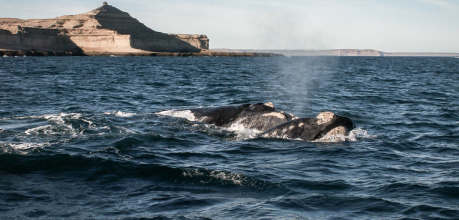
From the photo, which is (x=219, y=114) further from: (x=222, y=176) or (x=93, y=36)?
(x=93, y=36)

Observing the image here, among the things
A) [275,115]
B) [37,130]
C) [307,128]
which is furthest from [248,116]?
[37,130]

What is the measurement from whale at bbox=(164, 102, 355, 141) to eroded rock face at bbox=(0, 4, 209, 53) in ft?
350

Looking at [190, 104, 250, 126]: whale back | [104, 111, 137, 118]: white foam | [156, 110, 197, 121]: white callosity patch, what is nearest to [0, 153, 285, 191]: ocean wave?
[190, 104, 250, 126]: whale back

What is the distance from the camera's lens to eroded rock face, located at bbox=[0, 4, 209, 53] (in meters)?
112

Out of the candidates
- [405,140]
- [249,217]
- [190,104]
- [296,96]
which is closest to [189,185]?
[249,217]

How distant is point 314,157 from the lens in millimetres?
10422

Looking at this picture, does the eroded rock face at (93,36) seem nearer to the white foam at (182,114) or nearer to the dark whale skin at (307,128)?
the white foam at (182,114)

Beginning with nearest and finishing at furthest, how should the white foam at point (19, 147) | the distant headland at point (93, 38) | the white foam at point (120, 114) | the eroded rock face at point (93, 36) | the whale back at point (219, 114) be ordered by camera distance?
the white foam at point (19, 147) < the whale back at point (219, 114) < the white foam at point (120, 114) < the distant headland at point (93, 38) < the eroded rock face at point (93, 36)

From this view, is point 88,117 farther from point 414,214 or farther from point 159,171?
point 414,214

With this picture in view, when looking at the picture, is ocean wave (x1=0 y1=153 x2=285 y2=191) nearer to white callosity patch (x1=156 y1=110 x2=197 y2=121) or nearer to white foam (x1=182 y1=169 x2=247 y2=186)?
white foam (x1=182 y1=169 x2=247 y2=186)

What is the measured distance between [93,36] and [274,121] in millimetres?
129886

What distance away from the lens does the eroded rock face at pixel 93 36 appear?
112 meters

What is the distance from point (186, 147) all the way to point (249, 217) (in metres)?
5.31

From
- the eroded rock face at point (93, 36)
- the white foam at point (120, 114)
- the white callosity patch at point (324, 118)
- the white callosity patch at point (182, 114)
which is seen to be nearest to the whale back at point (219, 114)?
the white callosity patch at point (182, 114)
